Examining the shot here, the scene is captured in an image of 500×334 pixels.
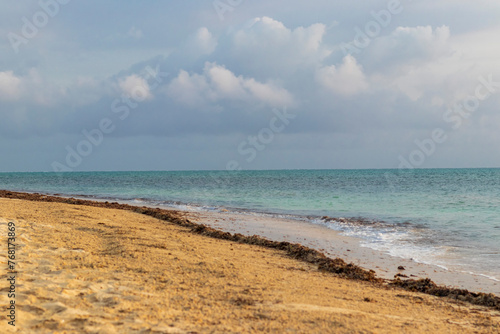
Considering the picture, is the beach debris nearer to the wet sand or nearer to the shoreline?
the shoreline

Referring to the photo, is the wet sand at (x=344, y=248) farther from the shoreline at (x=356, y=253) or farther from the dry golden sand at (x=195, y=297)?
the dry golden sand at (x=195, y=297)

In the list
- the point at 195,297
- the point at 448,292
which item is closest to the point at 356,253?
the point at 448,292

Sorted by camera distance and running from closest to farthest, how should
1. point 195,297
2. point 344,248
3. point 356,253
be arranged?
point 195,297 → point 356,253 → point 344,248

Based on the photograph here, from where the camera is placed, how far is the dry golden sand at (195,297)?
5.00m

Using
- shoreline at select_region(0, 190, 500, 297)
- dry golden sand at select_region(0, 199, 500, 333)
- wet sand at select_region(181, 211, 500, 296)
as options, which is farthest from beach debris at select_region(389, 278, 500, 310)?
wet sand at select_region(181, 211, 500, 296)

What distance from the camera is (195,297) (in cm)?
602

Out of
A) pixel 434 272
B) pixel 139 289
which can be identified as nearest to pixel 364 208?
pixel 434 272

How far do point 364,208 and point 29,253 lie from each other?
2019 cm

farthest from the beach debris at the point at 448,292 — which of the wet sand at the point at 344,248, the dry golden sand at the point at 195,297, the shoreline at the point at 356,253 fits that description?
the wet sand at the point at 344,248

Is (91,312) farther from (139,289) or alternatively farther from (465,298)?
(465,298)

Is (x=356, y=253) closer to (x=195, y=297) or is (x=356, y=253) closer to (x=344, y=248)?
(x=344, y=248)

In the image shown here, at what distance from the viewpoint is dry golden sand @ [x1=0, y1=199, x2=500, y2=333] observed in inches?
197

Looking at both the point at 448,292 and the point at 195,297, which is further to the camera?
the point at 448,292

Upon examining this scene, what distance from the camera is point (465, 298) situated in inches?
287
